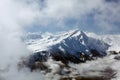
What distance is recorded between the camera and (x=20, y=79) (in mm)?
91625

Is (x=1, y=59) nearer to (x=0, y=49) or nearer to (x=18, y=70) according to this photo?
(x=0, y=49)

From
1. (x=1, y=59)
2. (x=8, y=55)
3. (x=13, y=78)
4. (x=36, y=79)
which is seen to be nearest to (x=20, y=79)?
(x=13, y=78)

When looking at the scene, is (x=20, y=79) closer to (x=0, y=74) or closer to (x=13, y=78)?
(x=13, y=78)

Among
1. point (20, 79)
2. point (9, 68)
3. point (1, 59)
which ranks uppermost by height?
point (1, 59)

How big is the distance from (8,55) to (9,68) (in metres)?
30.6

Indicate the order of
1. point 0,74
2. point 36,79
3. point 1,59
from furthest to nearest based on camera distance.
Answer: point 1,59, point 0,74, point 36,79

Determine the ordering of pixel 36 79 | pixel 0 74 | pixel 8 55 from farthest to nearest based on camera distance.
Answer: pixel 8 55 < pixel 0 74 < pixel 36 79

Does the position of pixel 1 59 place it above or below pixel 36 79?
above

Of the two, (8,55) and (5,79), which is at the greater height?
(8,55)

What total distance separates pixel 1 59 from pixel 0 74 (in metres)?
12.6

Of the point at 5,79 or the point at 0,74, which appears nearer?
the point at 5,79

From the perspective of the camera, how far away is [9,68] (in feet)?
340

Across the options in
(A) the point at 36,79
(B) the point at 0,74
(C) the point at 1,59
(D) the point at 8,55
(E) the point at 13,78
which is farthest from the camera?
(D) the point at 8,55

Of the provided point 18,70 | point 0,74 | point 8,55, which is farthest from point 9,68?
point 8,55
